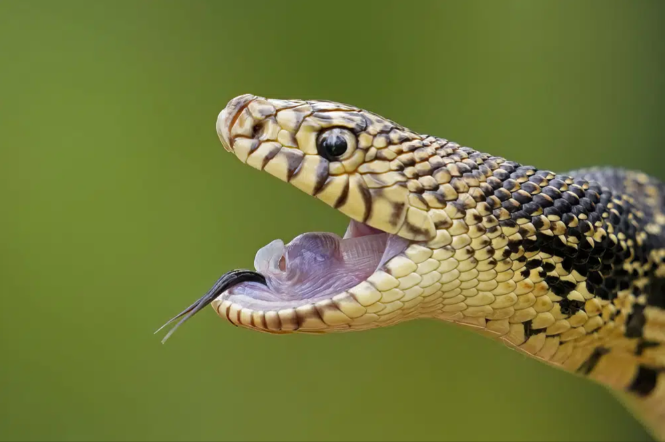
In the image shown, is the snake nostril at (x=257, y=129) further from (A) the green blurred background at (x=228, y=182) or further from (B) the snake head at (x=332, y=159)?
(A) the green blurred background at (x=228, y=182)

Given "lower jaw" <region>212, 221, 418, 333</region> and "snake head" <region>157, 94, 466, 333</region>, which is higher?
"snake head" <region>157, 94, 466, 333</region>

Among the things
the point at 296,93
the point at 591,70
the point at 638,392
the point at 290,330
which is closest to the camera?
the point at 290,330

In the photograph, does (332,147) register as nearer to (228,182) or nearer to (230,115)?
(230,115)

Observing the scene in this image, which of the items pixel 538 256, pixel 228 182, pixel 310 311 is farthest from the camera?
pixel 228 182

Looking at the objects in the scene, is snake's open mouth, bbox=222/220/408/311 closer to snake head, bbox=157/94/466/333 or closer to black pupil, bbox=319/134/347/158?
snake head, bbox=157/94/466/333

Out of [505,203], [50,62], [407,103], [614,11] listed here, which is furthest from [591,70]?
[50,62]

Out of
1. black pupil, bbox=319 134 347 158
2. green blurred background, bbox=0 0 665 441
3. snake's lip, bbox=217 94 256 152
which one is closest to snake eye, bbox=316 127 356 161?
black pupil, bbox=319 134 347 158

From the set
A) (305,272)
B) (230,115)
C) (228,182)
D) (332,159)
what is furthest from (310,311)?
(228,182)

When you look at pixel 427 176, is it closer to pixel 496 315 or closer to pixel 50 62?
pixel 496 315
